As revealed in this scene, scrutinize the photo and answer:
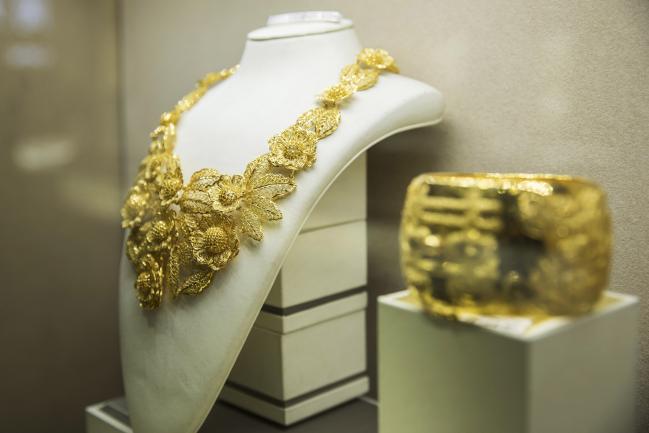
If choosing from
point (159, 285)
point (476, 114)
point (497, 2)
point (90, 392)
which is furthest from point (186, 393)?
point (90, 392)

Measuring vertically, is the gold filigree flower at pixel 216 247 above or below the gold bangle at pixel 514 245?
below

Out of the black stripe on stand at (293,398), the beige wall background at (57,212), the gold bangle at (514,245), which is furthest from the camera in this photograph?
the beige wall background at (57,212)

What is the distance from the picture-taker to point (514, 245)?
0.62 meters

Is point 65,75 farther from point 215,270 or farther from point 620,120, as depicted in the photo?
point 620,120

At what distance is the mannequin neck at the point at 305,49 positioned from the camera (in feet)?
3.40

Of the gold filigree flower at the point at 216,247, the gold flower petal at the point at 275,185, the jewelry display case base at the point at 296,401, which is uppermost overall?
the gold flower petal at the point at 275,185

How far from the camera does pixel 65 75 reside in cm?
168

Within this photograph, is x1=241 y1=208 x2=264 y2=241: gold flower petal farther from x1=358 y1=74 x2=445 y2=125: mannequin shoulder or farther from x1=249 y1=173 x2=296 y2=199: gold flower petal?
x1=358 y1=74 x2=445 y2=125: mannequin shoulder

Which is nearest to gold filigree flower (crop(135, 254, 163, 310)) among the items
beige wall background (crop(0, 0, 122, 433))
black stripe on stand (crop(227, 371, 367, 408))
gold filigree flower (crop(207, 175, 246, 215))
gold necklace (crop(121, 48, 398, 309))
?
gold necklace (crop(121, 48, 398, 309))

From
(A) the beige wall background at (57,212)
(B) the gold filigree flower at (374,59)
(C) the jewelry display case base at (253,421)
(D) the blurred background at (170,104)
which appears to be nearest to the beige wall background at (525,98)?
(D) the blurred background at (170,104)

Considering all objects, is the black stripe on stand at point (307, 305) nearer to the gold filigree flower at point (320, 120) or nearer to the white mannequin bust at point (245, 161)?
the white mannequin bust at point (245, 161)

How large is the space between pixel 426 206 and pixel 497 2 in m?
0.49

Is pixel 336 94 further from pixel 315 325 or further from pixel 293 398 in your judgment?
pixel 293 398

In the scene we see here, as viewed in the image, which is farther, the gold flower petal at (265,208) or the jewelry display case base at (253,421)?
the jewelry display case base at (253,421)
